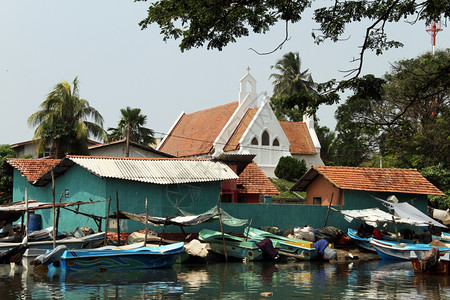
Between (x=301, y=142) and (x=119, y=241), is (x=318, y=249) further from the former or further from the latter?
(x=301, y=142)

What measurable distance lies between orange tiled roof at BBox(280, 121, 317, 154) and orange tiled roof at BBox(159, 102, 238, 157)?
18.6ft

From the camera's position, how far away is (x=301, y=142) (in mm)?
51531

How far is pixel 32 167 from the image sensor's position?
3098cm

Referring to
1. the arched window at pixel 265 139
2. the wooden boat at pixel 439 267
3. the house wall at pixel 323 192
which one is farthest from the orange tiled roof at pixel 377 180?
the arched window at pixel 265 139

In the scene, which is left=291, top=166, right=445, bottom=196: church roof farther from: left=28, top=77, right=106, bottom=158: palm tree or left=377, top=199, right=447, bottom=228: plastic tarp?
left=28, top=77, right=106, bottom=158: palm tree

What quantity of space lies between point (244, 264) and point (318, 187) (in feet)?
33.1

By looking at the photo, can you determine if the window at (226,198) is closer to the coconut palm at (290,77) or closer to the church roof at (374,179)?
the church roof at (374,179)

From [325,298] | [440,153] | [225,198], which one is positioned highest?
[440,153]

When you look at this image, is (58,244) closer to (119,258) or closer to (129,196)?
(119,258)

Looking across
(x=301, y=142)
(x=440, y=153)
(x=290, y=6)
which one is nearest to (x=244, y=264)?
(x=290, y=6)

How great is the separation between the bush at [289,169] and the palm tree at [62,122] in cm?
1541

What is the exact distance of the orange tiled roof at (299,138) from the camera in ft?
166

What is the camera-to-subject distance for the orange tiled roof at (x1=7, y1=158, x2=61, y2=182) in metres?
30.1

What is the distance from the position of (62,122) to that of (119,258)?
1814 cm
